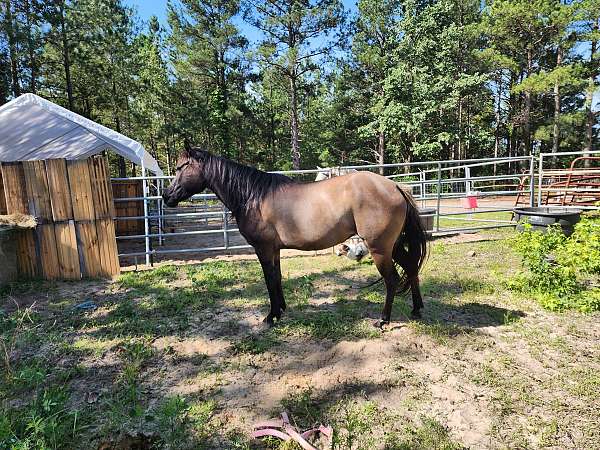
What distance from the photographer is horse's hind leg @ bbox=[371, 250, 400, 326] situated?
124 inches

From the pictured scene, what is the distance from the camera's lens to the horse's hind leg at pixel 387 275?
3139 mm

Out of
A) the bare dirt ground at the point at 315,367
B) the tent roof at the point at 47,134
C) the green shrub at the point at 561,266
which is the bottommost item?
the bare dirt ground at the point at 315,367

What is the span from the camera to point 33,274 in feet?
16.0

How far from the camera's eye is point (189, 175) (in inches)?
144

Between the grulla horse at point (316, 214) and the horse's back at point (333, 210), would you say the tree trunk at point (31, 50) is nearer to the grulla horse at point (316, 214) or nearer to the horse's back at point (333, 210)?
the grulla horse at point (316, 214)

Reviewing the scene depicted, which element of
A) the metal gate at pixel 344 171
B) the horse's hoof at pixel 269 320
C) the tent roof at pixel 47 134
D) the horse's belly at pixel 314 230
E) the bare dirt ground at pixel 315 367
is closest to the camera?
the bare dirt ground at pixel 315 367

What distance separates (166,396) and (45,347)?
156cm

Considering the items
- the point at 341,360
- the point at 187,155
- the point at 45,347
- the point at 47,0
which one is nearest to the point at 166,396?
the point at 341,360

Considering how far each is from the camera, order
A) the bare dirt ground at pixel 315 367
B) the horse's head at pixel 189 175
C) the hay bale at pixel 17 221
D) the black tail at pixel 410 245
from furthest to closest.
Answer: the hay bale at pixel 17 221
the horse's head at pixel 189 175
the black tail at pixel 410 245
the bare dirt ground at pixel 315 367

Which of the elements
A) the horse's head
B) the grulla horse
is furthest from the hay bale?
the grulla horse

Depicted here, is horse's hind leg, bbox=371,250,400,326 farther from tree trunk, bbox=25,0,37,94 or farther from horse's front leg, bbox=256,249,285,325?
tree trunk, bbox=25,0,37,94

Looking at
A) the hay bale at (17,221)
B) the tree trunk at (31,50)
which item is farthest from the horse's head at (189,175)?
the tree trunk at (31,50)

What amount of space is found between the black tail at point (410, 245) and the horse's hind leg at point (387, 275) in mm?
173

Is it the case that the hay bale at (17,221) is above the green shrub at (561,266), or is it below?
above
